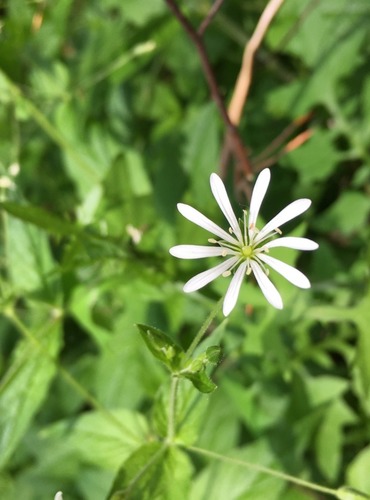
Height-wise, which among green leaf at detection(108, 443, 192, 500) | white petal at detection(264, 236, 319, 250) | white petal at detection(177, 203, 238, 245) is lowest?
green leaf at detection(108, 443, 192, 500)

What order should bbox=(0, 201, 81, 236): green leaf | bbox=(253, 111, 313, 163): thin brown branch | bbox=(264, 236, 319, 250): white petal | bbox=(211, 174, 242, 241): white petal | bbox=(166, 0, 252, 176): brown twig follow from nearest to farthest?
1. bbox=(264, 236, 319, 250): white petal
2. bbox=(211, 174, 242, 241): white petal
3. bbox=(0, 201, 81, 236): green leaf
4. bbox=(166, 0, 252, 176): brown twig
5. bbox=(253, 111, 313, 163): thin brown branch

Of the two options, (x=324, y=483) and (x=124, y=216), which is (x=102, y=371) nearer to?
(x=124, y=216)

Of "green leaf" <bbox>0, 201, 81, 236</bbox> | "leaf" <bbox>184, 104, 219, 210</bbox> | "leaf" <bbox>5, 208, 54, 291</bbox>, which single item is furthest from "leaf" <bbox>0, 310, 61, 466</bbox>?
"leaf" <bbox>184, 104, 219, 210</bbox>

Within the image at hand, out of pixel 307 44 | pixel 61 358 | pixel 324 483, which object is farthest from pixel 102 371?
pixel 307 44

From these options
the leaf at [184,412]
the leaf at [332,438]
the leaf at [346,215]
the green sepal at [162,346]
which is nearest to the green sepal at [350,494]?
the leaf at [184,412]

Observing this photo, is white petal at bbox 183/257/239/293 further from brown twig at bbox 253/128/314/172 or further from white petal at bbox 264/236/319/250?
brown twig at bbox 253/128/314/172

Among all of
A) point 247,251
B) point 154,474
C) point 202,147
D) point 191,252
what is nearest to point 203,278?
point 191,252
